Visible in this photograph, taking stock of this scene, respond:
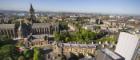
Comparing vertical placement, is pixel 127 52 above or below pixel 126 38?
below

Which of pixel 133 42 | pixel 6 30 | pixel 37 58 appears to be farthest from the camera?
pixel 6 30

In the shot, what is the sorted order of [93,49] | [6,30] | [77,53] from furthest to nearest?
[6,30], [93,49], [77,53]

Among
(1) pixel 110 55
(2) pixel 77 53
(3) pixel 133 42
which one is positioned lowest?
(2) pixel 77 53

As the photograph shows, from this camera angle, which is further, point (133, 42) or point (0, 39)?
point (0, 39)

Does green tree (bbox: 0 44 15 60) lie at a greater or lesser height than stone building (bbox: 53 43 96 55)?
greater

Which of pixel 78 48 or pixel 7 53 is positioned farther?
pixel 78 48

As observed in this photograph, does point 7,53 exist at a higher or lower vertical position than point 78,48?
higher

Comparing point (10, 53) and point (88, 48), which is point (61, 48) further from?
point (10, 53)

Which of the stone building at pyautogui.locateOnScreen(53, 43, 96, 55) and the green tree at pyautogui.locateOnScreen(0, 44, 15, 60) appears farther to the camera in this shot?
the stone building at pyautogui.locateOnScreen(53, 43, 96, 55)

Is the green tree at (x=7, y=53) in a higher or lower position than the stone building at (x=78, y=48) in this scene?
higher

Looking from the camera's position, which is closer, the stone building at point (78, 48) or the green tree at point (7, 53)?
the green tree at point (7, 53)

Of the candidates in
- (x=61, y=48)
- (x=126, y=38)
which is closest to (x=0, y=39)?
(x=61, y=48)
